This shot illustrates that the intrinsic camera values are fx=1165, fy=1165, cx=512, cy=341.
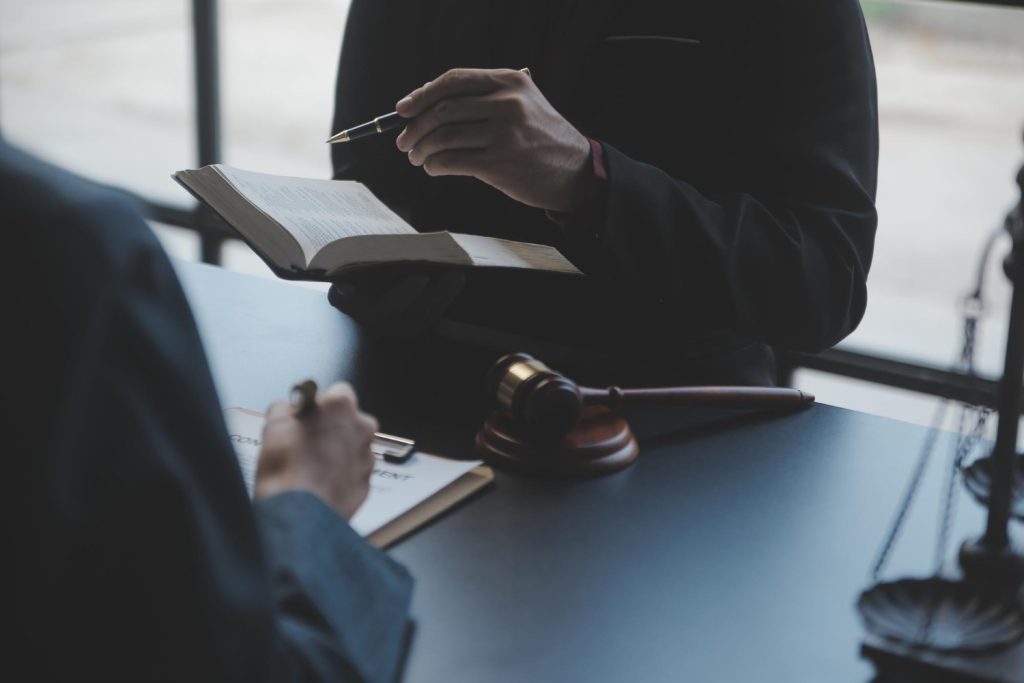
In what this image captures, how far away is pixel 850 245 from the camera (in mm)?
1550

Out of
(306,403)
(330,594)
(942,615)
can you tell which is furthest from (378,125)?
(942,615)

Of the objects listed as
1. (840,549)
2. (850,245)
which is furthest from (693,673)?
(850,245)

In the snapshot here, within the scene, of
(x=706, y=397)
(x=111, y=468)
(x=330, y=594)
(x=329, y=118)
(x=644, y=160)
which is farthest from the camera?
(x=329, y=118)

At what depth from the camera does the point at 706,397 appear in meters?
1.27

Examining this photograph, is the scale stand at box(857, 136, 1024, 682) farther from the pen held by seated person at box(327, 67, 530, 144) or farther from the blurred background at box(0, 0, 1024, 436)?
the pen held by seated person at box(327, 67, 530, 144)

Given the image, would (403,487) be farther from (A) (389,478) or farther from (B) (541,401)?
(B) (541,401)

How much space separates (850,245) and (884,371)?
149 centimetres

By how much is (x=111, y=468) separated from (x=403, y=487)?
57 cm

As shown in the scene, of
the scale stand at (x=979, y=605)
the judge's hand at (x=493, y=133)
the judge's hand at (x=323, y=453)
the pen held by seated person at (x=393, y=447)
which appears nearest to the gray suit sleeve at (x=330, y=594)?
the judge's hand at (x=323, y=453)

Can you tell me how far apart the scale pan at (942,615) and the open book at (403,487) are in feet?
1.25

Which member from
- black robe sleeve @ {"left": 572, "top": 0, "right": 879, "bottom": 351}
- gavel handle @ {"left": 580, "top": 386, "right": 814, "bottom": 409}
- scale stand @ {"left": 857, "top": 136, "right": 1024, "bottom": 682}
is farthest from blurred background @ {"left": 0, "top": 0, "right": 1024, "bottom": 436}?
gavel handle @ {"left": 580, "top": 386, "right": 814, "bottom": 409}

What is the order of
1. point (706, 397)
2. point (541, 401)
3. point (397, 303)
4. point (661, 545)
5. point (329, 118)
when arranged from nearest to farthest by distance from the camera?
point (661, 545)
point (541, 401)
point (706, 397)
point (397, 303)
point (329, 118)

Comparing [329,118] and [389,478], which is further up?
[389,478]

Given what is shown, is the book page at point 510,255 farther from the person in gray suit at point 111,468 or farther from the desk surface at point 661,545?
the person in gray suit at point 111,468
